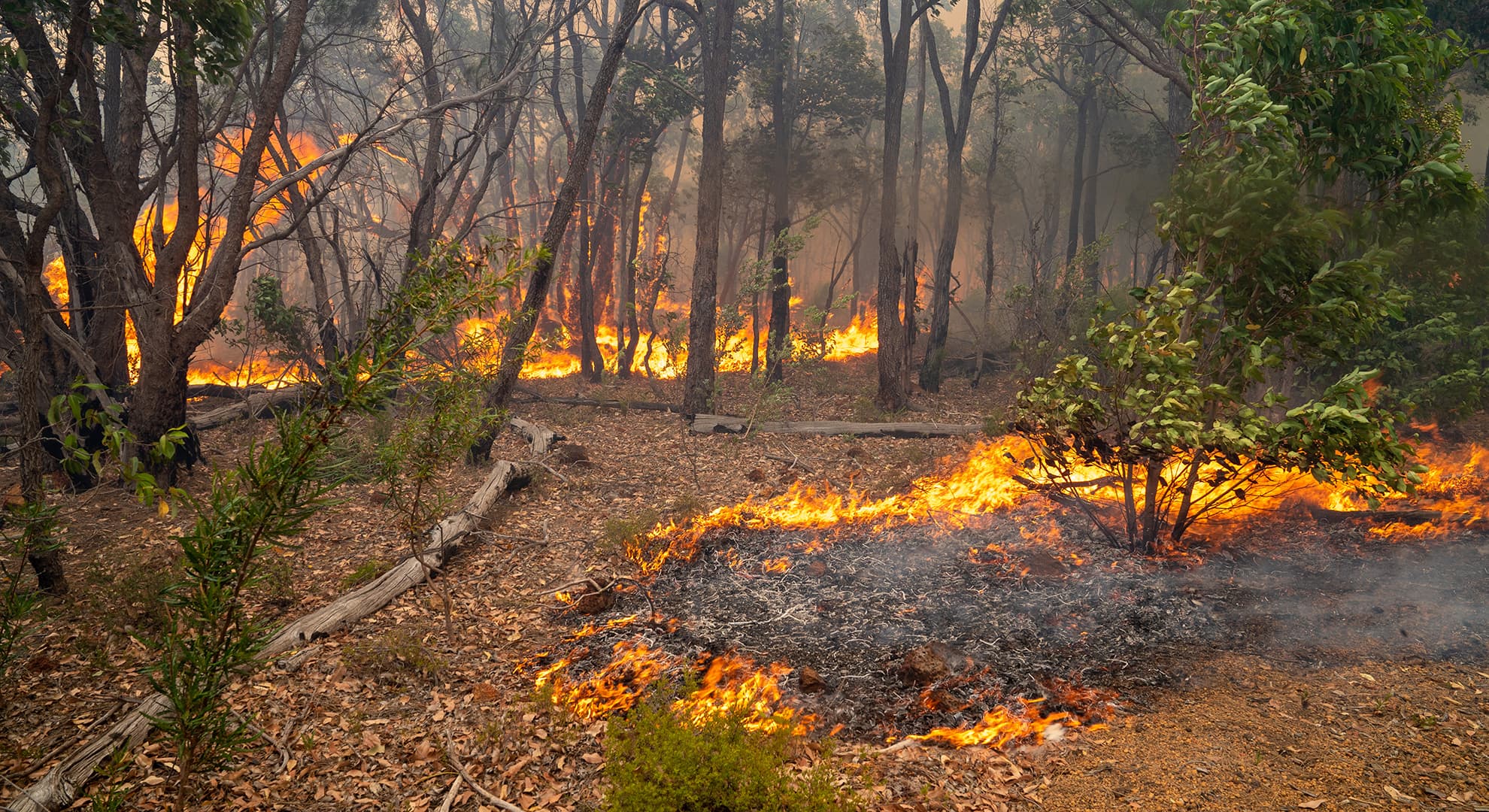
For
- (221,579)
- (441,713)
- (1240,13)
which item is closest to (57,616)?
(441,713)

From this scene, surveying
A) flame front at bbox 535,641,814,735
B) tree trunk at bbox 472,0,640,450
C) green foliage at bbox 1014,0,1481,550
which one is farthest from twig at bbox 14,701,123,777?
green foliage at bbox 1014,0,1481,550

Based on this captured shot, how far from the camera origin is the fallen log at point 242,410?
12281 mm

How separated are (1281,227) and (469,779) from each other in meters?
7.32

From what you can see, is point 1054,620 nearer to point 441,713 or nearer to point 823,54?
point 441,713

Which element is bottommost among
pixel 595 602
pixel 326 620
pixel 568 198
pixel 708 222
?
pixel 595 602

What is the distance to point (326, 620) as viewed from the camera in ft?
20.9

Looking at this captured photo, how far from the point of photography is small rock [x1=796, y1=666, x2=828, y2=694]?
593 cm

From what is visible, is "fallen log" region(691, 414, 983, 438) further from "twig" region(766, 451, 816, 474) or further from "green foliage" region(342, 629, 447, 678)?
"green foliage" region(342, 629, 447, 678)

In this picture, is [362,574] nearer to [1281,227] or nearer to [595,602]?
[595,602]

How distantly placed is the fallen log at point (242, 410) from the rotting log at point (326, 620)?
173 inches

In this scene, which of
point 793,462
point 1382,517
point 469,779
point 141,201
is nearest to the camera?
point 469,779

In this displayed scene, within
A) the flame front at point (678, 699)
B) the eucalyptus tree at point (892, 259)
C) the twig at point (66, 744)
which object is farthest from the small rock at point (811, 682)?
the eucalyptus tree at point (892, 259)

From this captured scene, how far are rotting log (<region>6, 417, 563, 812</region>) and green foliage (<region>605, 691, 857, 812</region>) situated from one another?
1.89 metres

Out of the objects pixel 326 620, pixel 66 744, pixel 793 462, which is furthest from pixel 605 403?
pixel 66 744
